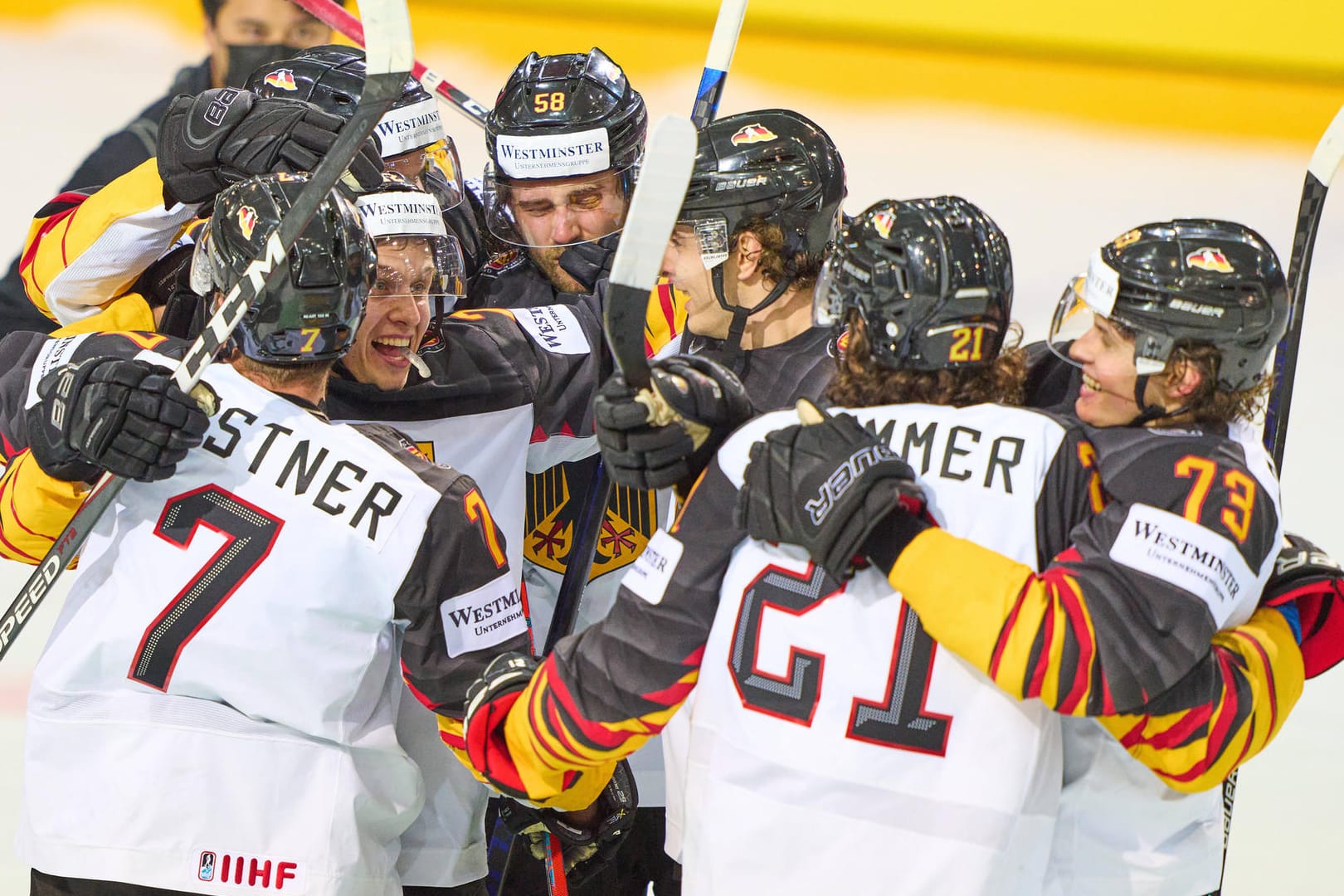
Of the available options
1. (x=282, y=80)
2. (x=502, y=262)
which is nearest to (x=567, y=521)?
(x=502, y=262)

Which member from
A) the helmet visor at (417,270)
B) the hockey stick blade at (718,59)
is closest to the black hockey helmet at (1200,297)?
the hockey stick blade at (718,59)

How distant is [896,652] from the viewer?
1.71 m

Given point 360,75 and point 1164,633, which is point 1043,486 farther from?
point 360,75

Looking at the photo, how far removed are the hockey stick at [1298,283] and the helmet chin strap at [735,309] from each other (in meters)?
0.77

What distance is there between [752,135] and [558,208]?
938mm

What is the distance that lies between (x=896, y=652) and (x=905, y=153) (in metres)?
4.59

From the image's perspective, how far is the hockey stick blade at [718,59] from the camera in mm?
2744

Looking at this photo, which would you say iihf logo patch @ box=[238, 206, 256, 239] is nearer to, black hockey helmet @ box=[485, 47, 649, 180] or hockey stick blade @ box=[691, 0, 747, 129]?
hockey stick blade @ box=[691, 0, 747, 129]

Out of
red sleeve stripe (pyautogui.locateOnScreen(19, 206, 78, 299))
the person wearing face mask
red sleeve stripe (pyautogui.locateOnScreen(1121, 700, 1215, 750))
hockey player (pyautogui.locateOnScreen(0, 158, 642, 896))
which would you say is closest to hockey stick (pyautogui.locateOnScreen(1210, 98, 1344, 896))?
red sleeve stripe (pyautogui.locateOnScreen(1121, 700, 1215, 750))

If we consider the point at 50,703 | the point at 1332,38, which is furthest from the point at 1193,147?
the point at 50,703

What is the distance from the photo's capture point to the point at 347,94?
3.33 meters

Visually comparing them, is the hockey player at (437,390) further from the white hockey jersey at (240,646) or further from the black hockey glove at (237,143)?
the white hockey jersey at (240,646)

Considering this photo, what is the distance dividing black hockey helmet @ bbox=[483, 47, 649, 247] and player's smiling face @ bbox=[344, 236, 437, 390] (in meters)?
0.75

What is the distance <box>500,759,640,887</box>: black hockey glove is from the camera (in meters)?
2.54
